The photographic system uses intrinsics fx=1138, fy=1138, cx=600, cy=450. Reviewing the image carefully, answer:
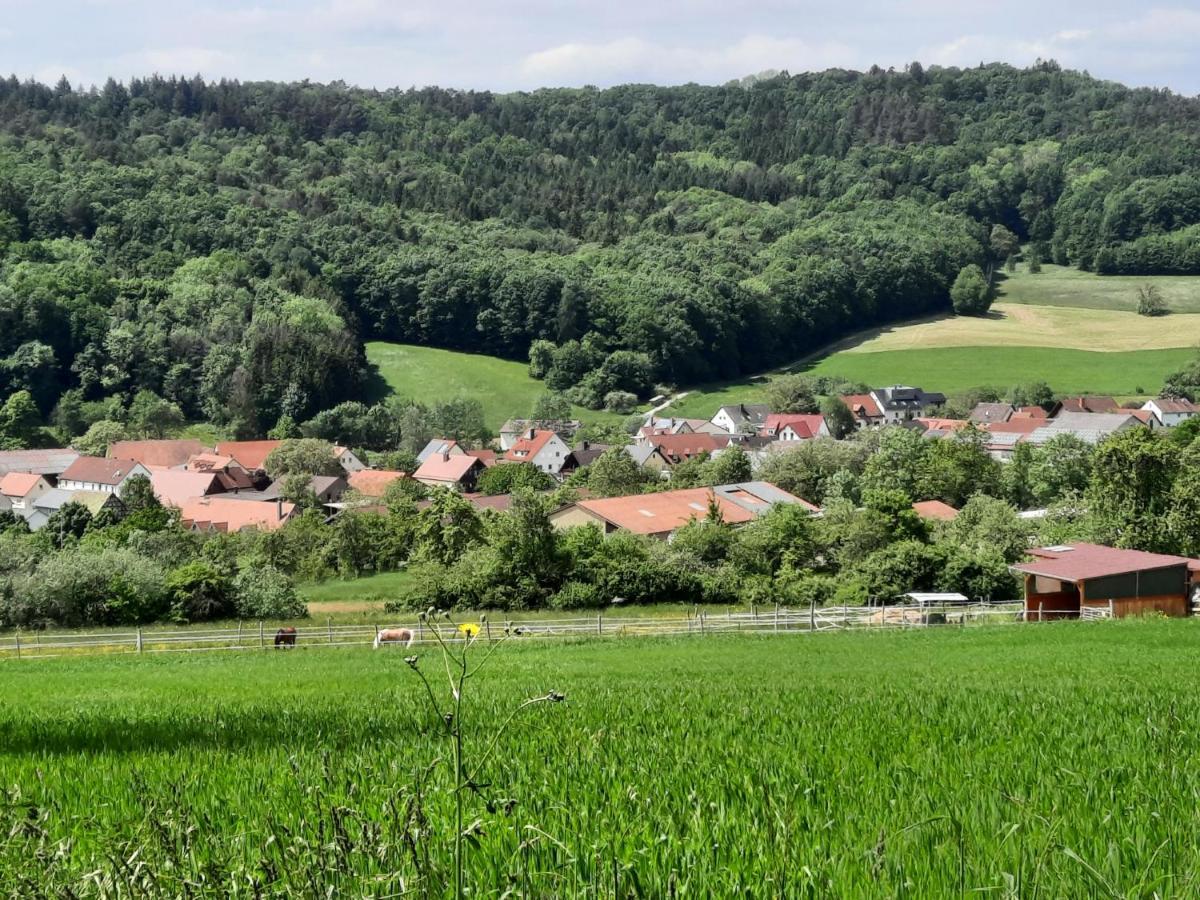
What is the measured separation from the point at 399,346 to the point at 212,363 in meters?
30.6

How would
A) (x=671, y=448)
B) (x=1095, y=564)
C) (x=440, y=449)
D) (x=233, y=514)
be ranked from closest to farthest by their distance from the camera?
(x=1095, y=564)
(x=233, y=514)
(x=671, y=448)
(x=440, y=449)

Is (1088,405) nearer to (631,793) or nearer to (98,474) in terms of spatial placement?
(98,474)

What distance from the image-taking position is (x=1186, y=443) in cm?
6738

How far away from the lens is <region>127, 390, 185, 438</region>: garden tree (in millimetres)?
112188

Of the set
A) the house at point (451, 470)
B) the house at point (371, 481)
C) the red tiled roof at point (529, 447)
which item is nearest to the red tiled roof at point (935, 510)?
the house at point (371, 481)

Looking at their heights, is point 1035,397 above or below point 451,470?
above

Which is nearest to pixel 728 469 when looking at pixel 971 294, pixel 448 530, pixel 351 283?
pixel 448 530

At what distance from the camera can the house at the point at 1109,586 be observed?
35.5 metres

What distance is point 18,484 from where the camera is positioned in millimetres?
86125

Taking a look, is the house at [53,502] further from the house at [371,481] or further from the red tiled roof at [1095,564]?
the red tiled roof at [1095,564]

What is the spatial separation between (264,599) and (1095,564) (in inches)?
1150

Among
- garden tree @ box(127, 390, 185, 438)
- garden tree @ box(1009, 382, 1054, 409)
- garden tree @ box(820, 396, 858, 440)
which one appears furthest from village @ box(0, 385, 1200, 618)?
garden tree @ box(127, 390, 185, 438)

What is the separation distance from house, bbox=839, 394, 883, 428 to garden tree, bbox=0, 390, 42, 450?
8135 cm

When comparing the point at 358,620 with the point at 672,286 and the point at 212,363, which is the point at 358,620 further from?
the point at 672,286
